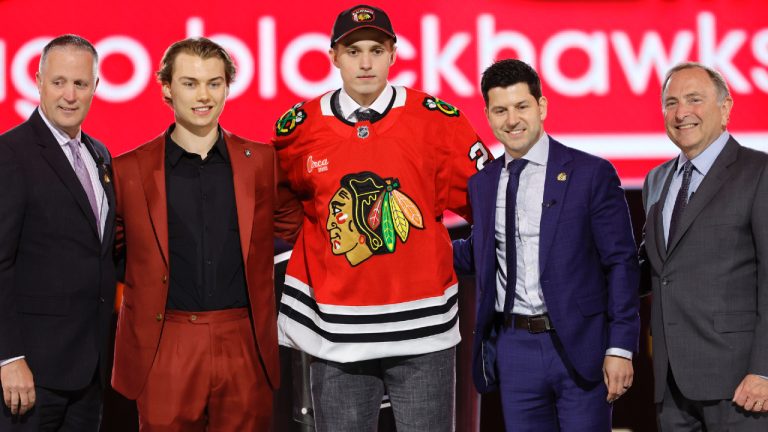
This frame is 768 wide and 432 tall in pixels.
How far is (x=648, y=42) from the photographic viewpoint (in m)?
4.50

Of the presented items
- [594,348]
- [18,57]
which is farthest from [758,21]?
[18,57]

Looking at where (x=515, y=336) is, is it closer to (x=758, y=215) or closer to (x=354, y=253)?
(x=354, y=253)

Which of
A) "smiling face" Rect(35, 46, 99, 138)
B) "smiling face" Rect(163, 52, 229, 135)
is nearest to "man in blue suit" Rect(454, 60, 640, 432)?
"smiling face" Rect(163, 52, 229, 135)

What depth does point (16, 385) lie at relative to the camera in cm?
248

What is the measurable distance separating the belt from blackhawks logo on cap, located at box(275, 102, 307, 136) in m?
0.93

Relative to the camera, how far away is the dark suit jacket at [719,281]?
2494mm

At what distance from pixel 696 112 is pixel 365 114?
103cm

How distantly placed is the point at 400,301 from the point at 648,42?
2575mm

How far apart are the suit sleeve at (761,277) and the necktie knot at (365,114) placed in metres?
1.16

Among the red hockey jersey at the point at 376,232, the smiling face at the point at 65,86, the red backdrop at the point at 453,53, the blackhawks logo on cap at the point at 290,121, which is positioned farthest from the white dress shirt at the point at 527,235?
the red backdrop at the point at 453,53

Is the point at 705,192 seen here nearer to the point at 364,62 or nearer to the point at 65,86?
the point at 364,62

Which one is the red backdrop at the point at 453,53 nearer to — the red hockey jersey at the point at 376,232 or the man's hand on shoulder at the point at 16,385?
the red hockey jersey at the point at 376,232

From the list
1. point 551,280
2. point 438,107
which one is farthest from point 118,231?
point 551,280

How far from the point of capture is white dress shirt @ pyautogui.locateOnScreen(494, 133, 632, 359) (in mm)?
2629
